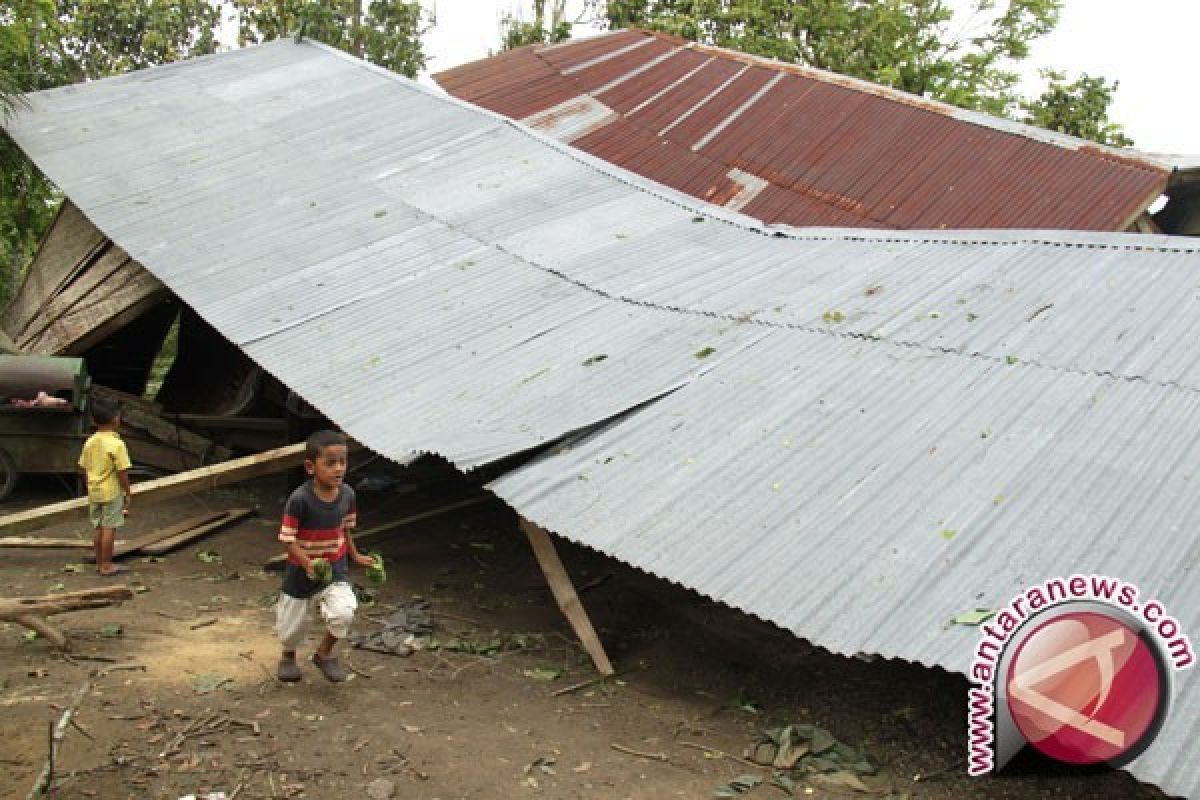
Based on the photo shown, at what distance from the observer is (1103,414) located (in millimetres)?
4953

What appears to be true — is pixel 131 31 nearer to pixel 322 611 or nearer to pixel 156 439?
pixel 156 439

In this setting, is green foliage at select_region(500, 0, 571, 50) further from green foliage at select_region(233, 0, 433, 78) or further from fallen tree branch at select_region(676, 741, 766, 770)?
fallen tree branch at select_region(676, 741, 766, 770)

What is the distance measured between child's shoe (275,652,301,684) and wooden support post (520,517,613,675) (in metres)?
1.39

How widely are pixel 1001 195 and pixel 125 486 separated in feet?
30.2

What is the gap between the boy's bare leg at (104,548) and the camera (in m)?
7.39

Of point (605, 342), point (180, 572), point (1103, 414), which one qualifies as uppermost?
point (1103, 414)

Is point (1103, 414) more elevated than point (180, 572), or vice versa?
point (1103, 414)

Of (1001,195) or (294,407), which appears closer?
(294,407)

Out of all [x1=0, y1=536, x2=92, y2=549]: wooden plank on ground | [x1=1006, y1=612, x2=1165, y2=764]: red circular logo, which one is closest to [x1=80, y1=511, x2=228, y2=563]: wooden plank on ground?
[x1=0, y1=536, x2=92, y2=549]: wooden plank on ground

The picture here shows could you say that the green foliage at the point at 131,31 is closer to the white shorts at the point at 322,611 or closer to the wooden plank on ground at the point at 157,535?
the wooden plank on ground at the point at 157,535

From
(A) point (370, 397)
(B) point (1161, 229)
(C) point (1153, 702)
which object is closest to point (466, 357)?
(A) point (370, 397)

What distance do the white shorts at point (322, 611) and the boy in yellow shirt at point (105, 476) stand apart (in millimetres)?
2498

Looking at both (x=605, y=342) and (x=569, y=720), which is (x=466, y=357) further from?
(x=569, y=720)

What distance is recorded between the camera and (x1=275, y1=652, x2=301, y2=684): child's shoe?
539 cm
